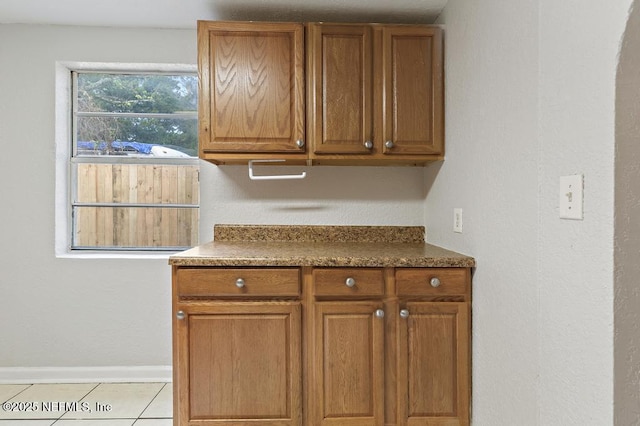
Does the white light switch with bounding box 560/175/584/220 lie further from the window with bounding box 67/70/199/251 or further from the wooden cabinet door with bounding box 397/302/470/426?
the window with bounding box 67/70/199/251

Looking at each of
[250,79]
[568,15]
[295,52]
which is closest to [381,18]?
[295,52]

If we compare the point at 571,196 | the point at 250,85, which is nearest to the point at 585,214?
the point at 571,196

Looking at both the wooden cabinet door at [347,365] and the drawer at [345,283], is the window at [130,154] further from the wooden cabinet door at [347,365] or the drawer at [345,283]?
the wooden cabinet door at [347,365]

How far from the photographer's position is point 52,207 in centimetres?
237

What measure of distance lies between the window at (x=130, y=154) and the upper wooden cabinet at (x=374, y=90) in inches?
38.8

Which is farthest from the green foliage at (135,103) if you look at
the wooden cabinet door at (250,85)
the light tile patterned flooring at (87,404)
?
the light tile patterned flooring at (87,404)

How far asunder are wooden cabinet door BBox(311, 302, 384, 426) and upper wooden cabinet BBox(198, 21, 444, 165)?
81 cm

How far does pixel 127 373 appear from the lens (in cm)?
236

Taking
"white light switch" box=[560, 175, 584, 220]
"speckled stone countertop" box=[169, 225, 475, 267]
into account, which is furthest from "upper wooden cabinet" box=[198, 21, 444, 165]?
"white light switch" box=[560, 175, 584, 220]

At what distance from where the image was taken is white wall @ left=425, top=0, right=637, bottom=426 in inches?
34.4

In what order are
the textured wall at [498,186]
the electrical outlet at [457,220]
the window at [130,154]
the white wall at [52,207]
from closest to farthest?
the textured wall at [498,186]
the electrical outlet at [457,220]
the white wall at [52,207]
the window at [130,154]

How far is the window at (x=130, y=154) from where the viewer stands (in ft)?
8.17

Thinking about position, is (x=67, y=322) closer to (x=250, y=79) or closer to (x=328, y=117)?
(x=250, y=79)

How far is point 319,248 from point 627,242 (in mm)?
1333
